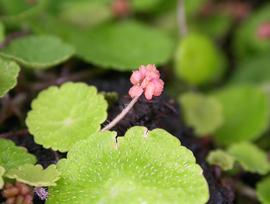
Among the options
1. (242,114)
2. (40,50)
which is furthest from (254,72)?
(40,50)

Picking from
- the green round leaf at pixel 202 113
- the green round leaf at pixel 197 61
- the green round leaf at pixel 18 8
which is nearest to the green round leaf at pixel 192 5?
the green round leaf at pixel 197 61

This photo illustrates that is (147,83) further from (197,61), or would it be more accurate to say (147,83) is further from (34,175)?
(197,61)

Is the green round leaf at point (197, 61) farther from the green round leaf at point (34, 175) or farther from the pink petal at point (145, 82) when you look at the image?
the green round leaf at point (34, 175)

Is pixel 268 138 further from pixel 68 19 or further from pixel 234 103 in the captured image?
pixel 68 19

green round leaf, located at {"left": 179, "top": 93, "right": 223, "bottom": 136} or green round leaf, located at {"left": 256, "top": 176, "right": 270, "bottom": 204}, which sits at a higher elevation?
green round leaf, located at {"left": 179, "top": 93, "right": 223, "bottom": 136}

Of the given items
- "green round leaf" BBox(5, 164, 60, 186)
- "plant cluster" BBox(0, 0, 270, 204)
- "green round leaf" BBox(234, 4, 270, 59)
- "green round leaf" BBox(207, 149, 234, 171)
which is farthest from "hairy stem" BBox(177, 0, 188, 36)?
"green round leaf" BBox(5, 164, 60, 186)

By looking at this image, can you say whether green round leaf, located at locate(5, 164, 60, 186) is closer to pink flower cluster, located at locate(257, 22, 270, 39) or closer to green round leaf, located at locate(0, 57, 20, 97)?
green round leaf, located at locate(0, 57, 20, 97)
